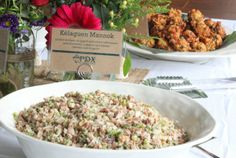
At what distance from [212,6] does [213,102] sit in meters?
2.83

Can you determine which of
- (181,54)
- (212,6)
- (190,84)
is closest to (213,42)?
(181,54)

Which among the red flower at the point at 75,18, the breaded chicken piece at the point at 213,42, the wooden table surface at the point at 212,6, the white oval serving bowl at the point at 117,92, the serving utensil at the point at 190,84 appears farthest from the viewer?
the wooden table surface at the point at 212,6

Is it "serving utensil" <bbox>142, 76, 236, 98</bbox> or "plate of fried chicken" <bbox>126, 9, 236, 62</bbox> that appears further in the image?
"plate of fried chicken" <bbox>126, 9, 236, 62</bbox>

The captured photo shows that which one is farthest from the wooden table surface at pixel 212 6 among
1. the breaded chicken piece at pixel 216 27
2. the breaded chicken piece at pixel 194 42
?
the breaded chicken piece at pixel 194 42

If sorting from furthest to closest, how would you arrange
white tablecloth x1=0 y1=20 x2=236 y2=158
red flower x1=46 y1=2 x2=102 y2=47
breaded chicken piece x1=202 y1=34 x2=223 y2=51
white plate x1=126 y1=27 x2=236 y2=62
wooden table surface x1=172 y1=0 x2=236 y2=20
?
wooden table surface x1=172 y1=0 x2=236 y2=20, breaded chicken piece x1=202 y1=34 x2=223 y2=51, white plate x1=126 y1=27 x2=236 y2=62, red flower x1=46 y1=2 x2=102 y2=47, white tablecloth x1=0 y1=20 x2=236 y2=158

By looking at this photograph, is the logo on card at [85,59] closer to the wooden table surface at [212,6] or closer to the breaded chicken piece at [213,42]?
the breaded chicken piece at [213,42]

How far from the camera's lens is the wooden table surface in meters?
3.80

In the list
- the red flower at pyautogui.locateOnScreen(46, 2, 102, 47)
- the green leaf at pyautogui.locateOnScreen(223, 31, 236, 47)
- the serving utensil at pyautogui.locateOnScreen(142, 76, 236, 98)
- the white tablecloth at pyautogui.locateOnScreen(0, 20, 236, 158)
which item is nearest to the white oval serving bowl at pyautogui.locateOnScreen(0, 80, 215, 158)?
the white tablecloth at pyautogui.locateOnScreen(0, 20, 236, 158)

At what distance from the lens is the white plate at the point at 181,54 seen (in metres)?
1.64

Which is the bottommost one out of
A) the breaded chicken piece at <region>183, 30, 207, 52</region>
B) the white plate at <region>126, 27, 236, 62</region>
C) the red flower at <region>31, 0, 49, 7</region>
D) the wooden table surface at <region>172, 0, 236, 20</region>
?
the white plate at <region>126, 27, 236, 62</region>

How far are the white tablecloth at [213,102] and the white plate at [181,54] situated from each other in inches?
0.8

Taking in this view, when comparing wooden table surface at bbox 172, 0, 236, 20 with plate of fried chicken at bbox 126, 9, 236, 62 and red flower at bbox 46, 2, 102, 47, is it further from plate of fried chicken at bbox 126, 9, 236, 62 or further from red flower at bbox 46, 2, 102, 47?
red flower at bbox 46, 2, 102, 47

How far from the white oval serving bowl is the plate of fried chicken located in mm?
537

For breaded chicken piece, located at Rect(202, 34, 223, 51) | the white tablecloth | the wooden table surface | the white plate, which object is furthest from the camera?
the wooden table surface
